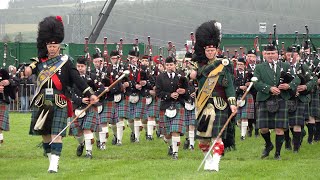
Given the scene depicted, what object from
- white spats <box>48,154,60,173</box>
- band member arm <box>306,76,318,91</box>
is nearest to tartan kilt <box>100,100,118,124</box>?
band member arm <box>306,76,318,91</box>

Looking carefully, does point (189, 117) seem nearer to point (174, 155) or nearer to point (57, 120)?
point (174, 155)

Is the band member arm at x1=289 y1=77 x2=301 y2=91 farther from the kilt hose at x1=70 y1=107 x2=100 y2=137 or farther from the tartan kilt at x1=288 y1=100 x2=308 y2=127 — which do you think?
the kilt hose at x1=70 y1=107 x2=100 y2=137

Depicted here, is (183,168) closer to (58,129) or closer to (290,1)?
(58,129)

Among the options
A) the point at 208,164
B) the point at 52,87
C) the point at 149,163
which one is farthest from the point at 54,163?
the point at 208,164

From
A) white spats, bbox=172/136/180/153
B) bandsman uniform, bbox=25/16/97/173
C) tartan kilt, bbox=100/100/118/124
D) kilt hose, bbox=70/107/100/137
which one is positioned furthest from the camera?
tartan kilt, bbox=100/100/118/124

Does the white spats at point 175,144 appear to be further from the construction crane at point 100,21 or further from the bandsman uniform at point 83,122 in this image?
the construction crane at point 100,21

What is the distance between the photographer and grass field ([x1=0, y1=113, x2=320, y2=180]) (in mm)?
11242

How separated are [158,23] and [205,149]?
934 inches

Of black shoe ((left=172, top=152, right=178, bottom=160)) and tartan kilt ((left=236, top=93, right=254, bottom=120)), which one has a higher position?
tartan kilt ((left=236, top=93, right=254, bottom=120))

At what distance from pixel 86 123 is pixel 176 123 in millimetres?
1488

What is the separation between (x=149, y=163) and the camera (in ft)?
42.1

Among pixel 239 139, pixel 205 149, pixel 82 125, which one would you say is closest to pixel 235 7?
pixel 239 139

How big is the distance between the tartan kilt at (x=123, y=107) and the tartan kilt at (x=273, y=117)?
4.05 metres

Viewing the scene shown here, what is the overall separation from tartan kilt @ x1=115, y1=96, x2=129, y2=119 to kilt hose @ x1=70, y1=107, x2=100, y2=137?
8.07 feet
